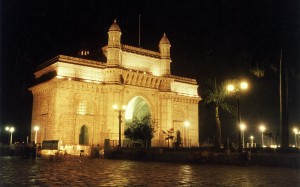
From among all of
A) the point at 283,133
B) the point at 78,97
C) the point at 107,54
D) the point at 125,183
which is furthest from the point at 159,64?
the point at 125,183

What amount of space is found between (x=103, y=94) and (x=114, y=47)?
21.1ft

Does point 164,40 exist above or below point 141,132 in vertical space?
above

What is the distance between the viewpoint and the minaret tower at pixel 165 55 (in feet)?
166

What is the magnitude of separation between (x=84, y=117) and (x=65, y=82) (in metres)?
5.07

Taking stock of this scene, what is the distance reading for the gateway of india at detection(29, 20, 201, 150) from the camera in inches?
1612

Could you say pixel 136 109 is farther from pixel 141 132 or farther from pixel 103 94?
pixel 141 132

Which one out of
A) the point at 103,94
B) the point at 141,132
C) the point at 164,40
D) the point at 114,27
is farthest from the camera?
the point at 164,40

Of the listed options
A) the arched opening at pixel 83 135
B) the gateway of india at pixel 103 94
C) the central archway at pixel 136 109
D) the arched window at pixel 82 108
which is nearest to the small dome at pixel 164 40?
the gateway of india at pixel 103 94

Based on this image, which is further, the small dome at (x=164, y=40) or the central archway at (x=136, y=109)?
the small dome at (x=164, y=40)

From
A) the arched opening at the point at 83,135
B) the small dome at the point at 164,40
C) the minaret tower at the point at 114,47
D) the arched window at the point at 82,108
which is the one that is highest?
the small dome at the point at 164,40

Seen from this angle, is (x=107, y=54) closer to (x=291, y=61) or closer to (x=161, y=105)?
(x=161, y=105)

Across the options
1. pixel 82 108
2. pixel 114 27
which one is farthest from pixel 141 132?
pixel 114 27

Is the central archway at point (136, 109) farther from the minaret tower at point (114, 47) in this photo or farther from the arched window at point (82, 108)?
the arched window at point (82, 108)

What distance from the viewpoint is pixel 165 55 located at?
51156 millimetres
